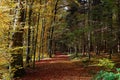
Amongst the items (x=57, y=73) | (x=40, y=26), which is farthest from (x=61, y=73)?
(x=40, y=26)

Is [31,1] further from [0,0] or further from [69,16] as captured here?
[69,16]

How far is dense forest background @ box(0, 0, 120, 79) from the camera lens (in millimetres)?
9898

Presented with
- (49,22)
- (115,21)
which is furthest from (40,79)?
(49,22)

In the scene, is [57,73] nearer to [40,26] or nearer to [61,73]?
[61,73]

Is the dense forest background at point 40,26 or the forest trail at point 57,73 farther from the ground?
the dense forest background at point 40,26

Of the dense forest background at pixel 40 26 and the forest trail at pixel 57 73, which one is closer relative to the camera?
the dense forest background at pixel 40 26

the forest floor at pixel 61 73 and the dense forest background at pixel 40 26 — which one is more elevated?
the dense forest background at pixel 40 26

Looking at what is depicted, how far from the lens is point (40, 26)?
29.9 metres

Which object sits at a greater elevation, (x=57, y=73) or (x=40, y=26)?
(x=40, y=26)

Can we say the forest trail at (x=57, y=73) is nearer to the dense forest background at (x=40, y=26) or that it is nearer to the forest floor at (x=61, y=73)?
the forest floor at (x=61, y=73)

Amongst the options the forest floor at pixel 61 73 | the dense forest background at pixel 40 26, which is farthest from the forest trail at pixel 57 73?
the dense forest background at pixel 40 26

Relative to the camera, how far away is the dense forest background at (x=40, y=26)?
990cm

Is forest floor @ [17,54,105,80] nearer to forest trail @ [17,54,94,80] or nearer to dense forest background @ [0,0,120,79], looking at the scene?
forest trail @ [17,54,94,80]

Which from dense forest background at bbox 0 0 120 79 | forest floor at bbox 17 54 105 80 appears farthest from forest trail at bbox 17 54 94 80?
dense forest background at bbox 0 0 120 79
